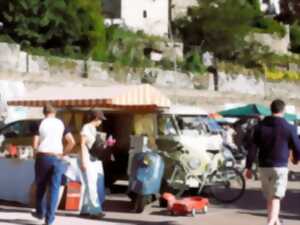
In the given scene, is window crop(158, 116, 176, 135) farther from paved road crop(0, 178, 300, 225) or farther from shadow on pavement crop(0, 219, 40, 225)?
shadow on pavement crop(0, 219, 40, 225)

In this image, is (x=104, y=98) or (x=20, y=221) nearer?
(x=20, y=221)

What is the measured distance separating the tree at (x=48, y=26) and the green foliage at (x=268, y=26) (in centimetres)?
3203

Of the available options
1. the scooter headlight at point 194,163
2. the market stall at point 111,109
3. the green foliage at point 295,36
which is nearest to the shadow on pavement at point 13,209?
the market stall at point 111,109

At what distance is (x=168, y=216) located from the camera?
47.3 ft

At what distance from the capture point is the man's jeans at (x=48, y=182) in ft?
41.0

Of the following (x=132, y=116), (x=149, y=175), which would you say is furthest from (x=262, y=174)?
(x=132, y=116)

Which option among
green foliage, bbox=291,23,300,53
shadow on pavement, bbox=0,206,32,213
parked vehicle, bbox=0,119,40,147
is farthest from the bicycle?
green foliage, bbox=291,23,300,53

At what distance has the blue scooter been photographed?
14703mm

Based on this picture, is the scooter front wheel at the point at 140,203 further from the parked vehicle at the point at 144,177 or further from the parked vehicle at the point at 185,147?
the parked vehicle at the point at 185,147

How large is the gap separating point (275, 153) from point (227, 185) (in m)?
5.43

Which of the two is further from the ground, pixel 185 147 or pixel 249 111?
pixel 249 111

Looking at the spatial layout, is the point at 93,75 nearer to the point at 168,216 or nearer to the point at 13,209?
the point at 13,209

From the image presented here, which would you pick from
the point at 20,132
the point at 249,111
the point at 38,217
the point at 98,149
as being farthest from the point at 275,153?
the point at 249,111

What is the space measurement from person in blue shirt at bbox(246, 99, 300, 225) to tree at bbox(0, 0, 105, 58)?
4039 cm
